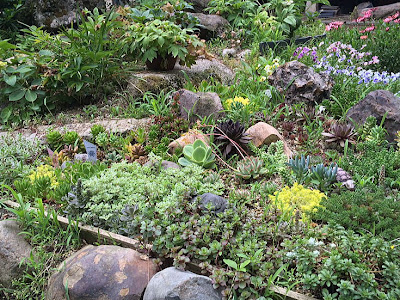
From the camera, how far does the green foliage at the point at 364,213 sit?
2.57 m

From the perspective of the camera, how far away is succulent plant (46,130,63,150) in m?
4.46

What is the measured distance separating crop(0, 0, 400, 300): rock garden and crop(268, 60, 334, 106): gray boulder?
2 cm

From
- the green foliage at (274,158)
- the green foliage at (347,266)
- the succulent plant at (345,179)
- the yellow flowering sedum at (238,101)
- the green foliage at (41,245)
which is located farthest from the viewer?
the yellow flowering sedum at (238,101)

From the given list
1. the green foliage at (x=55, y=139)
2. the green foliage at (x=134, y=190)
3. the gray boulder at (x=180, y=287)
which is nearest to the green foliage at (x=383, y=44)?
the green foliage at (x=134, y=190)

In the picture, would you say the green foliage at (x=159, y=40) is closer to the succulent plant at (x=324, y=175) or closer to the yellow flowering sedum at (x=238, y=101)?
the yellow flowering sedum at (x=238, y=101)

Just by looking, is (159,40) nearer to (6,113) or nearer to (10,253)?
(6,113)

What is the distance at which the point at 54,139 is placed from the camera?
177 inches

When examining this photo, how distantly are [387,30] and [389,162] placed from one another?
4.33m

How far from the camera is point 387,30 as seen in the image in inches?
268

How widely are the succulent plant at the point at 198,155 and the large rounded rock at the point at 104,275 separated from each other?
1323 mm

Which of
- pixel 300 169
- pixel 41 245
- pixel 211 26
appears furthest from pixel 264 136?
pixel 211 26

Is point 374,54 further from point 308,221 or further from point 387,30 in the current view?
point 308,221

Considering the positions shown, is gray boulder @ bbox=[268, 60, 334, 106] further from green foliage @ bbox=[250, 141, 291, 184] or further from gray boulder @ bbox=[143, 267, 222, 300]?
gray boulder @ bbox=[143, 267, 222, 300]

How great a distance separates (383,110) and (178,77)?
114 inches
